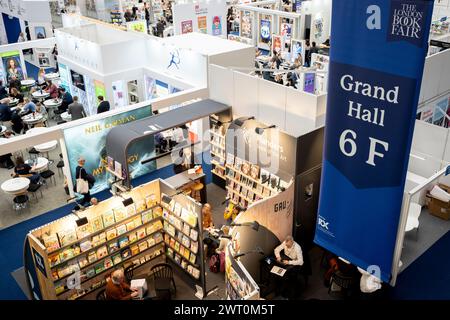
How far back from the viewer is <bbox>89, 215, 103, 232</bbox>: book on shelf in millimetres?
7305

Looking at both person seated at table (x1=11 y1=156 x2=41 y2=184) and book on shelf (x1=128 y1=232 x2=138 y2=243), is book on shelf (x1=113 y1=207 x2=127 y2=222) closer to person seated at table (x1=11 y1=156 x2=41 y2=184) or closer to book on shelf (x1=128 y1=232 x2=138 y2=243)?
book on shelf (x1=128 y1=232 x2=138 y2=243)

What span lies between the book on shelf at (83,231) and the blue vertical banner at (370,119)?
4.38 metres

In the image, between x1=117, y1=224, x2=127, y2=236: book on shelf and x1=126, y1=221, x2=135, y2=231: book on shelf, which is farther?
x1=126, y1=221, x2=135, y2=231: book on shelf

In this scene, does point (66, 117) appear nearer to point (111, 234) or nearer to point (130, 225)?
point (130, 225)

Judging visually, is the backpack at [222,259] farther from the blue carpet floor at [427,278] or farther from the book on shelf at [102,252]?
the blue carpet floor at [427,278]

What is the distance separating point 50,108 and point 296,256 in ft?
35.5

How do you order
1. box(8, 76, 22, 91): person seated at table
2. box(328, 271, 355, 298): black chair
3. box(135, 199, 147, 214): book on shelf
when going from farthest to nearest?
box(8, 76, 22, 91): person seated at table → box(135, 199, 147, 214): book on shelf → box(328, 271, 355, 298): black chair

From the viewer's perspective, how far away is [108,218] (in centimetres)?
746

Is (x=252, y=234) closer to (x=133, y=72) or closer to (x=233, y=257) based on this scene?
(x=233, y=257)

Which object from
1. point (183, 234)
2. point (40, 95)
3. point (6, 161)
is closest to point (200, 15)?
point (40, 95)

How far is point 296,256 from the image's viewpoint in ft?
25.0

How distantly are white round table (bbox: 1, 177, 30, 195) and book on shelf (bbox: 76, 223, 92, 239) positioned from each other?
337 centimetres

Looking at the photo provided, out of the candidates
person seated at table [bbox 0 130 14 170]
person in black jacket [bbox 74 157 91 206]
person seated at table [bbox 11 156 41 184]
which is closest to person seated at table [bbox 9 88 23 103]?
person seated at table [bbox 0 130 14 170]

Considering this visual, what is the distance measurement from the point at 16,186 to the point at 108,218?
3.56 m
